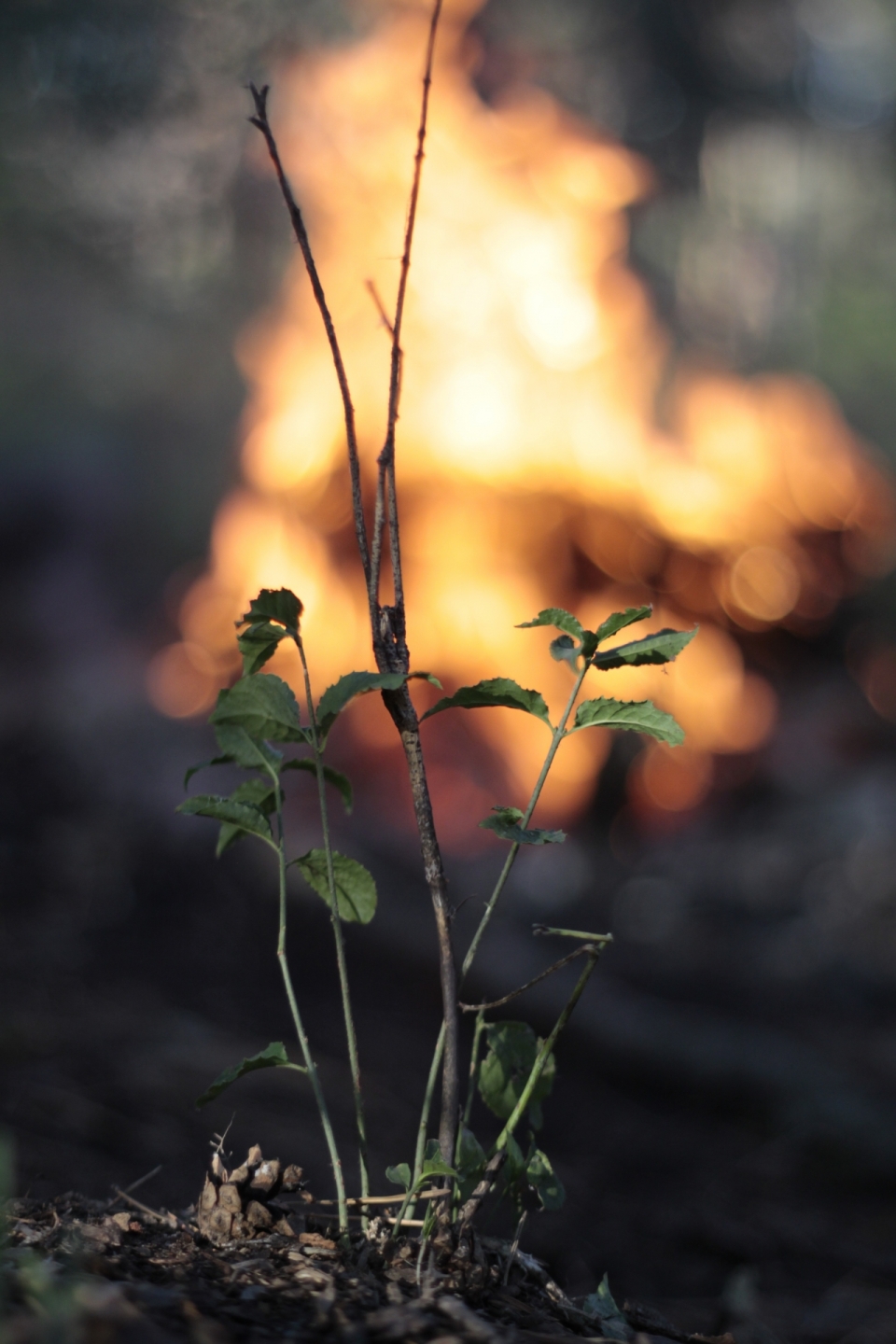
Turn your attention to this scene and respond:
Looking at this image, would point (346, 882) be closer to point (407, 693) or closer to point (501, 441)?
point (407, 693)

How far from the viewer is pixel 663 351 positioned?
16.6 feet

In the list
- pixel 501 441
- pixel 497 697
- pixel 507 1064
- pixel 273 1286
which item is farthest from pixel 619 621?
pixel 501 441

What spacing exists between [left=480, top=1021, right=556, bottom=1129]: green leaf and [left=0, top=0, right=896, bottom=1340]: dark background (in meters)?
0.91

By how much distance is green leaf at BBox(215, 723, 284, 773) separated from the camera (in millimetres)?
1087

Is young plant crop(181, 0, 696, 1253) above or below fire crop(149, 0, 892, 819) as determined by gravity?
below

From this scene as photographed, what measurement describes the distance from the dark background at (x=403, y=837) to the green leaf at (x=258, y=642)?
1.17m

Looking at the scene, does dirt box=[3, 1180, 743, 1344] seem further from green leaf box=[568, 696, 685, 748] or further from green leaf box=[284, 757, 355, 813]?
green leaf box=[568, 696, 685, 748]

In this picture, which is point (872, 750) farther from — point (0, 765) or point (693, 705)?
point (0, 765)

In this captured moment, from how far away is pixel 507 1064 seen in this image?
112cm

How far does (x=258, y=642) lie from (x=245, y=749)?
12 centimetres

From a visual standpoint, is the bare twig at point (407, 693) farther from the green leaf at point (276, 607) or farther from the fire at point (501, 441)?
the fire at point (501, 441)

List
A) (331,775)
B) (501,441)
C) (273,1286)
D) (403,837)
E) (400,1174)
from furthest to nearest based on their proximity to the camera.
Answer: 1. (501,441)
2. (403,837)
3. (331,775)
4. (400,1174)
5. (273,1286)

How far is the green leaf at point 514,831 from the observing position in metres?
0.99

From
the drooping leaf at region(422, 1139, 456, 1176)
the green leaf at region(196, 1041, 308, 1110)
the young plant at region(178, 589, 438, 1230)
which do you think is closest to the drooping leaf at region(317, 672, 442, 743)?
the young plant at region(178, 589, 438, 1230)
